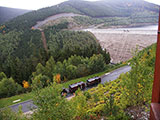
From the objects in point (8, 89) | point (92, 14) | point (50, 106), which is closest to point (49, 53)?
point (8, 89)

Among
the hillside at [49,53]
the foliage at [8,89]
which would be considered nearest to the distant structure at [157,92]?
the hillside at [49,53]

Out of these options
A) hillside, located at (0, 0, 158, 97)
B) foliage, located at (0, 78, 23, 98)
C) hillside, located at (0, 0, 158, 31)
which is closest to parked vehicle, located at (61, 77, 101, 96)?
hillside, located at (0, 0, 158, 97)

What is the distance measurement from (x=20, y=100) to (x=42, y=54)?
24.3 m

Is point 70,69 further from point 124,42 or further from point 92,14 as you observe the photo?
point 92,14

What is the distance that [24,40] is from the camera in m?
73.5

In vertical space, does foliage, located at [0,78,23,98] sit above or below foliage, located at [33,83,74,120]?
below

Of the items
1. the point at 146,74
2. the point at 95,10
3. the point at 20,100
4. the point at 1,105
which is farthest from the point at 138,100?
the point at 95,10

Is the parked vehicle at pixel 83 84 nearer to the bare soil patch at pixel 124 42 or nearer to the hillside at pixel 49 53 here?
the hillside at pixel 49 53

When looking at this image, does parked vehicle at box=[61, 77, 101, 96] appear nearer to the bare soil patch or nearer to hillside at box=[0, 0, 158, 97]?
hillside at box=[0, 0, 158, 97]

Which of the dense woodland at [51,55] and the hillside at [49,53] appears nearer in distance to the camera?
the dense woodland at [51,55]

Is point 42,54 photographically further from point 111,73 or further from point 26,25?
point 26,25

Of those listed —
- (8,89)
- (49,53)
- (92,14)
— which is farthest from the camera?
(92,14)

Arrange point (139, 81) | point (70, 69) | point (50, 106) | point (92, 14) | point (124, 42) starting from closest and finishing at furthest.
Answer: point (50, 106) → point (139, 81) → point (70, 69) → point (124, 42) → point (92, 14)

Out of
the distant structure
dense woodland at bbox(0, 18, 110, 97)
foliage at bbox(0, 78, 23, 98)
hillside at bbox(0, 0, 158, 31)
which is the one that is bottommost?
foliage at bbox(0, 78, 23, 98)
